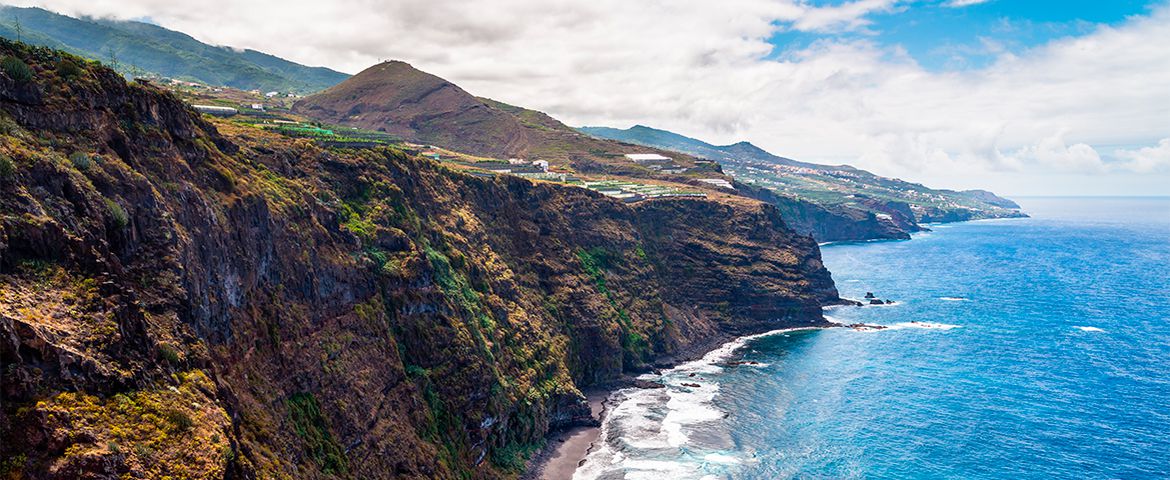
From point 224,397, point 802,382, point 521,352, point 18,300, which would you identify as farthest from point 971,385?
point 18,300

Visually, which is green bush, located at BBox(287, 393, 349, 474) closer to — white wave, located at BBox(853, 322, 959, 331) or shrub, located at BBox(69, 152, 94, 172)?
shrub, located at BBox(69, 152, 94, 172)

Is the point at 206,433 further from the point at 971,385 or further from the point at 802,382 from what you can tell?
the point at 971,385

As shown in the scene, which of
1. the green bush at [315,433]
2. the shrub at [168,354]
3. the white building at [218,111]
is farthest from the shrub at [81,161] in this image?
the white building at [218,111]

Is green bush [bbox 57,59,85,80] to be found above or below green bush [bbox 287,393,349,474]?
above

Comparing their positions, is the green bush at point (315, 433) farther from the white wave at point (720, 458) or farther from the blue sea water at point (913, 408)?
the white wave at point (720, 458)

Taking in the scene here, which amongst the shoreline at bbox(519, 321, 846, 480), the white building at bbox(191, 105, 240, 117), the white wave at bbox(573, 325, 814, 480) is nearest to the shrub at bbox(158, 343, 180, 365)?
the shoreline at bbox(519, 321, 846, 480)

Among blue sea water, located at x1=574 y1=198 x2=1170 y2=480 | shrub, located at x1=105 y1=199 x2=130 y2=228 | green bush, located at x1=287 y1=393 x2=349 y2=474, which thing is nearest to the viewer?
shrub, located at x1=105 y1=199 x2=130 y2=228

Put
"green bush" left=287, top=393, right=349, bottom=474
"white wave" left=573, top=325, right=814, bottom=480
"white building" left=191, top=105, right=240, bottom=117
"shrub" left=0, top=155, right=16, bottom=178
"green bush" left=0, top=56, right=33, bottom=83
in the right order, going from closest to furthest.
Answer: "shrub" left=0, top=155, right=16, bottom=178 < "green bush" left=0, top=56, right=33, bottom=83 < "green bush" left=287, top=393, right=349, bottom=474 < "white wave" left=573, top=325, right=814, bottom=480 < "white building" left=191, top=105, right=240, bottom=117
